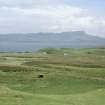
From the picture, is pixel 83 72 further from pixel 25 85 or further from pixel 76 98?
pixel 76 98

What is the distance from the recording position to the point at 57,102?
120ft

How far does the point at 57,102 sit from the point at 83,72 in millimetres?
33925

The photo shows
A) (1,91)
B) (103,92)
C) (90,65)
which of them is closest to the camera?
(1,91)

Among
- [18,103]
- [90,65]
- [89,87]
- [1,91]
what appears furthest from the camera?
[90,65]

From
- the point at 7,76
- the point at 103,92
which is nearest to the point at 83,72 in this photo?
the point at 7,76

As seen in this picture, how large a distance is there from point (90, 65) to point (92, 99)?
4478 centimetres

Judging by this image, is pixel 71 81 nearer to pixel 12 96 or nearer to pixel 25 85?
pixel 25 85

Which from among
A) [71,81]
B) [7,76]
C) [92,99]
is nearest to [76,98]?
[92,99]

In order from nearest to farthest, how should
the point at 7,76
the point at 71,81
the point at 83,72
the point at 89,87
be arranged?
the point at 89,87
the point at 71,81
the point at 7,76
the point at 83,72

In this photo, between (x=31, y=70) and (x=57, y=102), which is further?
(x=31, y=70)

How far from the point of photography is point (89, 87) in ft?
173

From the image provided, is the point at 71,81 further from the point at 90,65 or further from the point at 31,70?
the point at 90,65

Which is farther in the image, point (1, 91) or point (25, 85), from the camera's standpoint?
point (25, 85)

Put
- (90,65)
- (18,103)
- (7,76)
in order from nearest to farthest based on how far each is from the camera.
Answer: (18,103), (7,76), (90,65)
